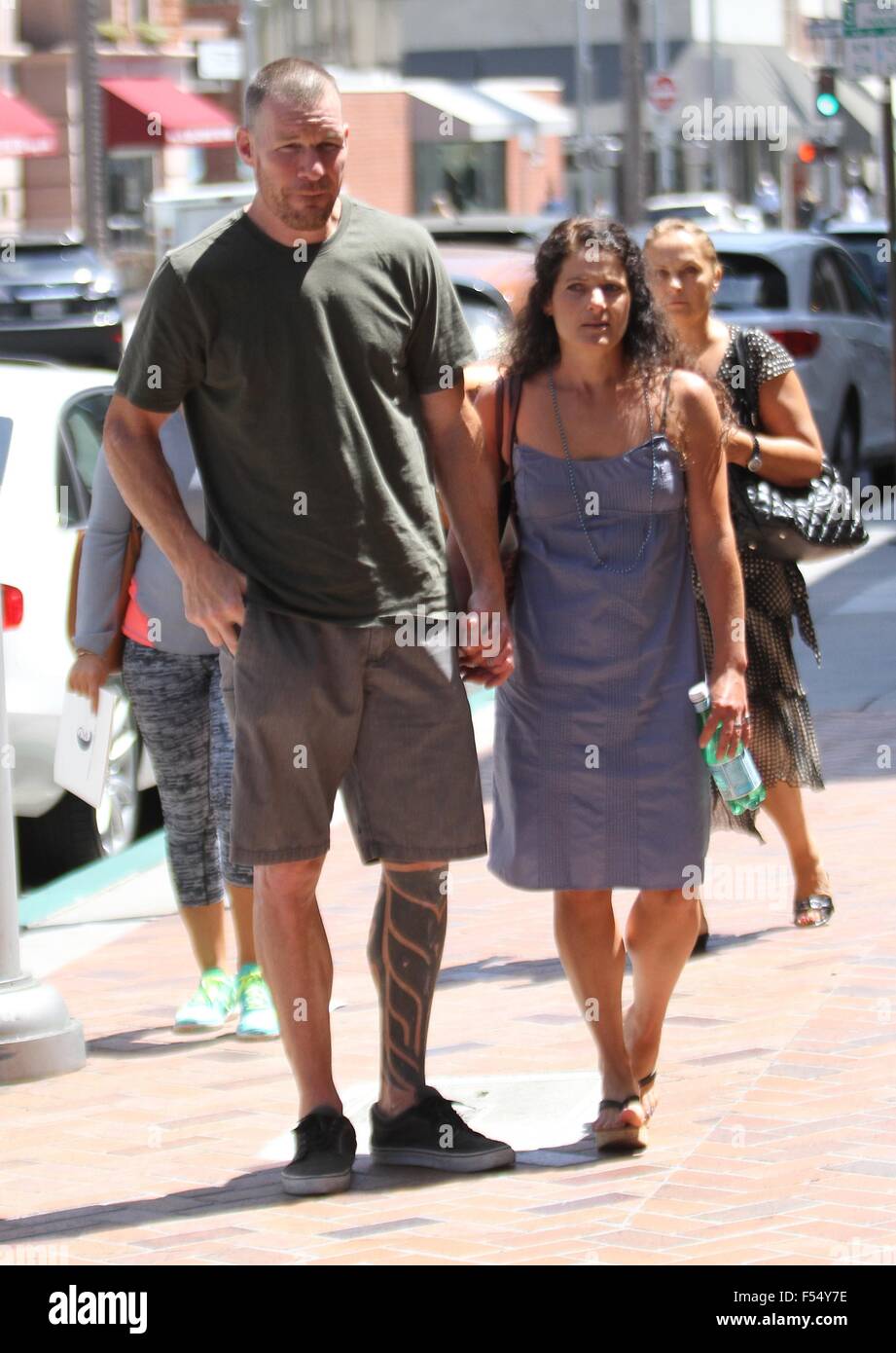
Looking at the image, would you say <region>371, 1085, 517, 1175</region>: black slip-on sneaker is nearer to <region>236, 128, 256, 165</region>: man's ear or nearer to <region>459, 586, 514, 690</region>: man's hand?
<region>459, 586, 514, 690</region>: man's hand

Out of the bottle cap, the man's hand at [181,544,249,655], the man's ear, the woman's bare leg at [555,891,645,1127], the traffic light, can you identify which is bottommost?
the woman's bare leg at [555,891,645,1127]

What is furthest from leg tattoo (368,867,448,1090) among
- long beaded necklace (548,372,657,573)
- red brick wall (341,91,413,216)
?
red brick wall (341,91,413,216)

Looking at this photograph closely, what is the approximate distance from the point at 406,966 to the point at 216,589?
2.75 ft

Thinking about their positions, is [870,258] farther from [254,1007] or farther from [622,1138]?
[622,1138]

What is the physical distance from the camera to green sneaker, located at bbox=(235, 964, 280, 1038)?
5.63m

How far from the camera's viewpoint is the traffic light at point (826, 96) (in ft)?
71.6

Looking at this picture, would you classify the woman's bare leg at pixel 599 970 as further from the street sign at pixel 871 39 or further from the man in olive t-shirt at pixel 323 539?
the street sign at pixel 871 39

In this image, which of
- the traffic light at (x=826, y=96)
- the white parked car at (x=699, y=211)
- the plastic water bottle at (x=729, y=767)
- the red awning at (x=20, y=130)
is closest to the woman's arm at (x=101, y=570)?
the plastic water bottle at (x=729, y=767)

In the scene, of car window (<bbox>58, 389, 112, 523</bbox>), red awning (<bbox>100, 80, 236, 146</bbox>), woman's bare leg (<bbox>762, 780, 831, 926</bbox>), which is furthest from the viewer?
red awning (<bbox>100, 80, 236, 146</bbox>)

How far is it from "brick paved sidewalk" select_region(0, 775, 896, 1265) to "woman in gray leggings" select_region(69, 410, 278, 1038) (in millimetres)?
169

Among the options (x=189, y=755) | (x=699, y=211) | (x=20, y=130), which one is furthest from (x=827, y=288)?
(x=20, y=130)

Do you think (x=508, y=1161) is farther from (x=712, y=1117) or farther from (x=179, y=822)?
(x=179, y=822)

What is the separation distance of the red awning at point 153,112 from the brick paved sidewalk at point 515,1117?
1406 inches

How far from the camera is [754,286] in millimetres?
14570
